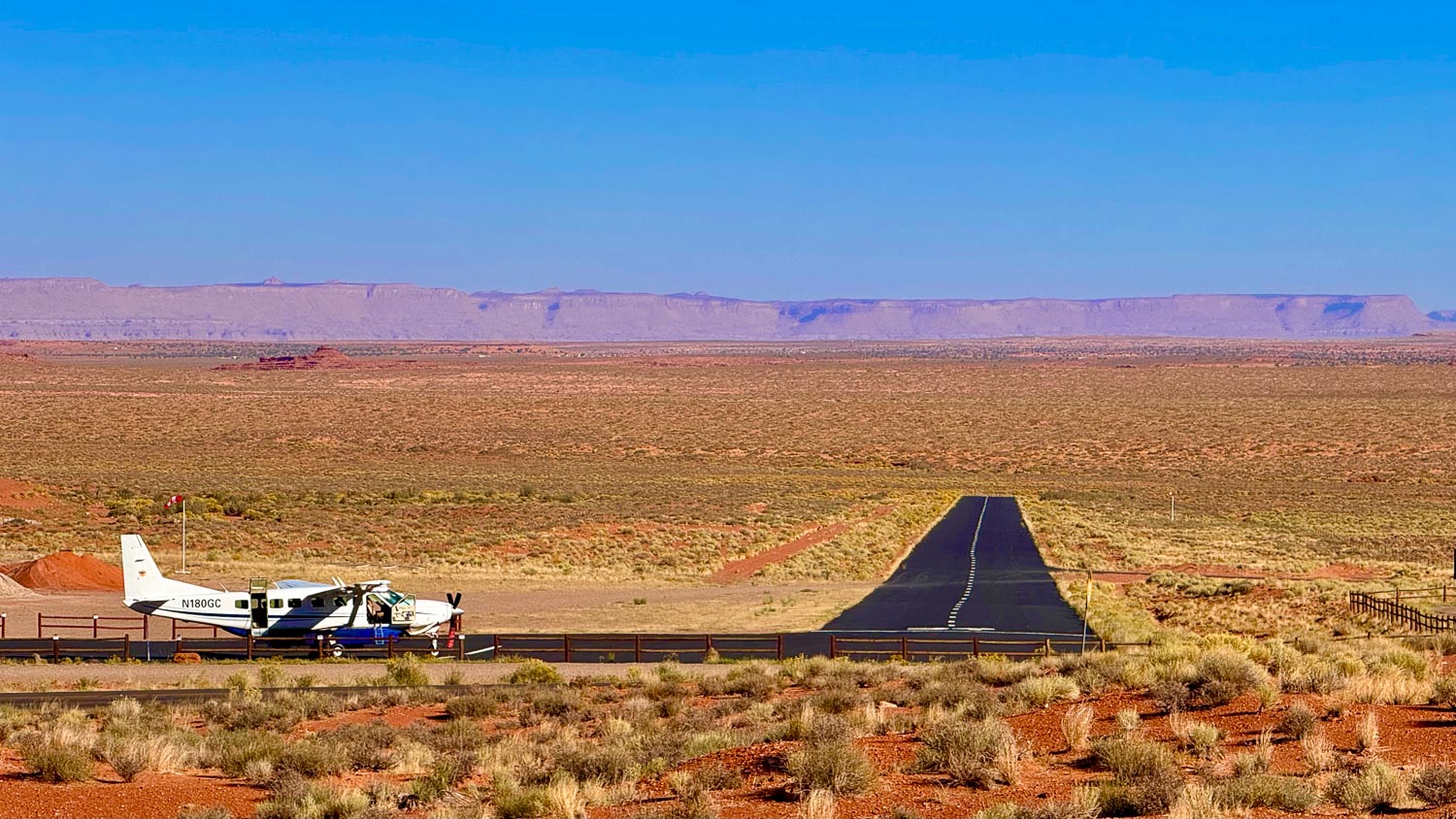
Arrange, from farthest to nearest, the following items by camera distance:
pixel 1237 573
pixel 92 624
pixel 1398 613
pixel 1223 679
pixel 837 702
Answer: pixel 1237 573 → pixel 92 624 → pixel 1398 613 → pixel 837 702 → pixel 1223 679

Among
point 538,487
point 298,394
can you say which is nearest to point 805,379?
point 298,394

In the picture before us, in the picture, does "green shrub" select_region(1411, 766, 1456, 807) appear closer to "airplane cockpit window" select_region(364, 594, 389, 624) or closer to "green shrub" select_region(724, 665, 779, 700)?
"green shrub" select_region(724, 665, 779, 700)

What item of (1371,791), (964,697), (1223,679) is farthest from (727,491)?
(1371,791)

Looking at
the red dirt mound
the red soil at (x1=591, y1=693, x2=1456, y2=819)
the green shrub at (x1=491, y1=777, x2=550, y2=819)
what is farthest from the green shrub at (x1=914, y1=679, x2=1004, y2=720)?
the red dirt mound

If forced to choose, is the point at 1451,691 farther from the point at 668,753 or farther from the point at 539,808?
the point at 539,808

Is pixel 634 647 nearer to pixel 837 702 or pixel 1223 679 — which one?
pixel 837 702

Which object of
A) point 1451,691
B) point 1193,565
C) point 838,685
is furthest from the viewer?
point 1193,565
